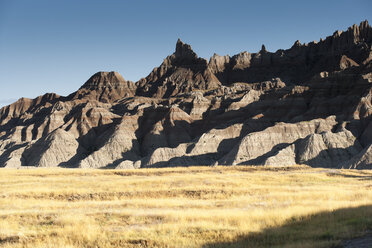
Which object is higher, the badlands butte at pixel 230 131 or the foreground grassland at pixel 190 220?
the badlands butte at pixel 230 131

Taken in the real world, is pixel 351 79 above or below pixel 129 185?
above

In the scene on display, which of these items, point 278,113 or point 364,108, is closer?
point 364,108

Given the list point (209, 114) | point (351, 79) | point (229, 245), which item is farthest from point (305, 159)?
point (229, 245)

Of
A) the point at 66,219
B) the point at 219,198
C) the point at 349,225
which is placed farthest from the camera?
the point at 219,198

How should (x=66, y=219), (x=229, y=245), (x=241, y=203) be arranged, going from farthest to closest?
(x=241, y=203) < (x=66, y=219) < (x=229, y=245)

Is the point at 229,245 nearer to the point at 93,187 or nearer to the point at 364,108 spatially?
the point at 93,187

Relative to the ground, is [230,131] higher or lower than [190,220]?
higher

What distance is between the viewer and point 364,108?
101 metres

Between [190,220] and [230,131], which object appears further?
[230,131]

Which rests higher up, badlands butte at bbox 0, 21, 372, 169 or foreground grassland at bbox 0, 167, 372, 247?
badlands butte at bbox 0, 21, 372, 169

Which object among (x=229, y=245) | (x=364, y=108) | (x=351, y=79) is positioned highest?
(x=351, y=79)

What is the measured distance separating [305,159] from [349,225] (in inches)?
2728

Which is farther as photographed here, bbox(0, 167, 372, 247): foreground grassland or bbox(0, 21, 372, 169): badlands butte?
bbox(0, 21, 372, 169): badlands butte

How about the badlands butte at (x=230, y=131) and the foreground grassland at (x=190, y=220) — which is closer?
the foreground grassland at (x=190, y=220)
